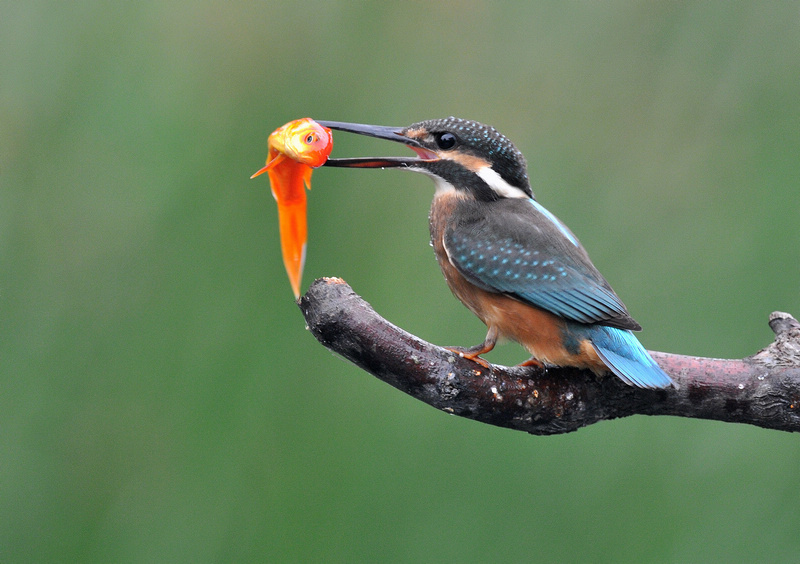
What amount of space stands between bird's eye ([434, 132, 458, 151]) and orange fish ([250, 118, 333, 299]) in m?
0.34

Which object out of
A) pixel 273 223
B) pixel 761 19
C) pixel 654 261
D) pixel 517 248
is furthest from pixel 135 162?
pixel 761 19

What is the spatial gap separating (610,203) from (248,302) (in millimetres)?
1020

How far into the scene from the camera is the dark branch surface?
1.33m

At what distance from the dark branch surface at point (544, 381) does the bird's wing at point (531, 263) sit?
0.12m

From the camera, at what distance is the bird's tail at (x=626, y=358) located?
1.38m

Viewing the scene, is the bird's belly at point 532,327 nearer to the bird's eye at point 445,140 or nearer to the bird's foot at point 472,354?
the bird's foot at point 472,354

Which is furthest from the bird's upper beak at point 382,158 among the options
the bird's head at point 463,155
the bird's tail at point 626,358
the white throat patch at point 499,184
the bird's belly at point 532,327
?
the bird's tail at point 626,358

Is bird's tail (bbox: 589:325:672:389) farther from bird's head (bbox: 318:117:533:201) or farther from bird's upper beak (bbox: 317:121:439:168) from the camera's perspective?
bird's upper beak (bbox: 317:121:439:168)

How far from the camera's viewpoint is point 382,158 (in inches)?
62.4

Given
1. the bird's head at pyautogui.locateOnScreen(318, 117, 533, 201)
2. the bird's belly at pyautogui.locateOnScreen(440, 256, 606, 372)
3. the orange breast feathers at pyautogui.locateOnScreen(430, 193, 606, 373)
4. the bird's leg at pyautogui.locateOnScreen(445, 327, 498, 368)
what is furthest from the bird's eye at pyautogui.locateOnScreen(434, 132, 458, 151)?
the bird's leg at pyautogui.locateOnScreen(445, 327, 498, 368)

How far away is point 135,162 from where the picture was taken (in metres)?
2.23

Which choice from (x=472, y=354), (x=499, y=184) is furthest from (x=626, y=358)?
(x=499, y=184)

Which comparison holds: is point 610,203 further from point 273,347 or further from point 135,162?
point 135,162

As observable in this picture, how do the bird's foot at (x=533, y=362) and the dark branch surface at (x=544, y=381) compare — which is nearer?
the dark branch surface at (x=544, y=381)
